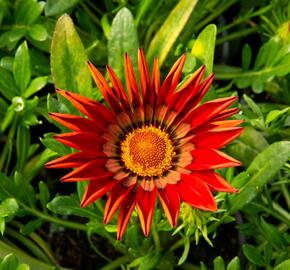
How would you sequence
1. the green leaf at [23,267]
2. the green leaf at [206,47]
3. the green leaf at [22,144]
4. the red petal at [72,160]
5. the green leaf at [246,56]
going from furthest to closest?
the green leaf at [246,56], the green leaf at [22,144], the green leaf at [206,47], the green leaf at [23,267], the red petal at [72,160]

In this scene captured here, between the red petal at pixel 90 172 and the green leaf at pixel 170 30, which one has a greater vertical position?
the green leaf at pixel 170 30

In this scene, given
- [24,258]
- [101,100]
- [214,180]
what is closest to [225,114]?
[214,180]

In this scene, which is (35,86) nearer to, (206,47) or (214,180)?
(206,47)

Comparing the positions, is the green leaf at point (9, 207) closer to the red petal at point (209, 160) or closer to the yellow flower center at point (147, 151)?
the yellow flower center at point (147, 151)

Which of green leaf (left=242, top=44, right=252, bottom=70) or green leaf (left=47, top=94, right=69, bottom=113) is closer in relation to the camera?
green leaf (left=47, top=94, right=69, bottom=113)

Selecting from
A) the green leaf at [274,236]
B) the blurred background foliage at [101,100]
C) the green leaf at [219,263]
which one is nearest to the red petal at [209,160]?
the blurred background foliage at [101,100]

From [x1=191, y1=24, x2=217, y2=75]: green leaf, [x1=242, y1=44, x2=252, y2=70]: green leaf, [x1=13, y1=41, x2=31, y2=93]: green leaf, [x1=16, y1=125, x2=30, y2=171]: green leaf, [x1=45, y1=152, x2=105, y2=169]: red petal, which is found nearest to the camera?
[x1=45, y1=152, x2=105, y2=169]: red petal

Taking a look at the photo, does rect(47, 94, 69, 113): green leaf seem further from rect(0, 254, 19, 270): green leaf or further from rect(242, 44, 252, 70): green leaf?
rect(242, 44, 252, 70): green leaf

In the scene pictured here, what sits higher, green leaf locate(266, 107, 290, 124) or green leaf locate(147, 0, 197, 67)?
green leaf locate(147, 0, 197, 67)

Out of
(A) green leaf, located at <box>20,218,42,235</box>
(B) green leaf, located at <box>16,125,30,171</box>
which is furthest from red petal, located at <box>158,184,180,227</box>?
(B) green leaf, located at <box>16,125,30,171</box>
